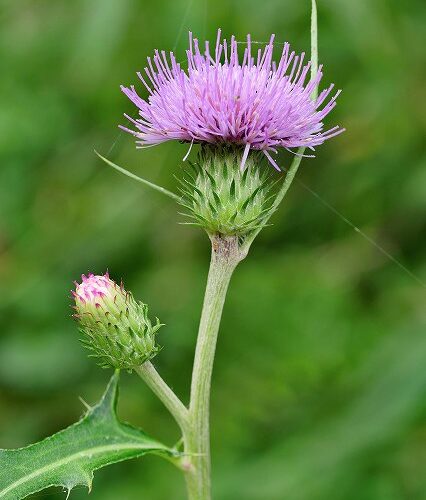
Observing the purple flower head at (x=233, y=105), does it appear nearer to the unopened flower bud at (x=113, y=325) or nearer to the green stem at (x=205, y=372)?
the green stem at (x=205, y=372)

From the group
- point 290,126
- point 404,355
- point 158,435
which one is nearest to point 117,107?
point 158,435

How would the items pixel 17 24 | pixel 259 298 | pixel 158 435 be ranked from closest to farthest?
1. pixel 158 435
2. pixel 259 298
3. pixel 17 24

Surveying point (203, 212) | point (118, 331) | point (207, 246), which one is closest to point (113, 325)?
point (118, 331)

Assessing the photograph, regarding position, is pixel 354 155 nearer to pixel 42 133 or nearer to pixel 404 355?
pixel 404 355

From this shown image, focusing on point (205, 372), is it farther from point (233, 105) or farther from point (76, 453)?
point (233, 105)

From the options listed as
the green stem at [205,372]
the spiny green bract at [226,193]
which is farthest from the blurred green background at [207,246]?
the spiny green bract at [226,193]
